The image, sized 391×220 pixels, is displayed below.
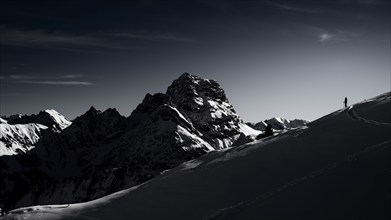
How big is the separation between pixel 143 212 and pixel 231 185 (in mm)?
7463

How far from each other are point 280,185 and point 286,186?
579 mm

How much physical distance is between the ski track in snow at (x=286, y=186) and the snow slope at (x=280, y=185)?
7cm

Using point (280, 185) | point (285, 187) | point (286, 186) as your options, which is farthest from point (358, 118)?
point (285, 187)

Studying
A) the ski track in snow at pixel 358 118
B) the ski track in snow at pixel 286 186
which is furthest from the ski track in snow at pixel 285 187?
the ski track in snow at pixel 358 118

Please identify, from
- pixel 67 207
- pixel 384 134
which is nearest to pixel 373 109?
pixel 384 134

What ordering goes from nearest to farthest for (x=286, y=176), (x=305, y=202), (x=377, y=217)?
(x=377, y=217) < (x=305, y=202) < (x=286, y=176)

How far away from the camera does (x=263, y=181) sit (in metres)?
28.7

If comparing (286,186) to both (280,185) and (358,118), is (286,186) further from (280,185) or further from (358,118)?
(358,118)

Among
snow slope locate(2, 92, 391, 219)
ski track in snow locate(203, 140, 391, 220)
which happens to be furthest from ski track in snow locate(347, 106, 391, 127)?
ski track in snow locate(203, 140, 391, 220)

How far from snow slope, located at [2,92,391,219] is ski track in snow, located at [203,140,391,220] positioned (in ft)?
0.24

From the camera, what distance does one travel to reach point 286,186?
26.8 metres

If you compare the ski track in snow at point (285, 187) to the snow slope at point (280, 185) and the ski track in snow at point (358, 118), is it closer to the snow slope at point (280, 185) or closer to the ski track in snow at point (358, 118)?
the snow slope at point (280, 185)

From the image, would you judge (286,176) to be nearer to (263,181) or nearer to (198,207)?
(263,181)

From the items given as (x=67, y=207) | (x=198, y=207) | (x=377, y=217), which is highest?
(x=67, y=207)
